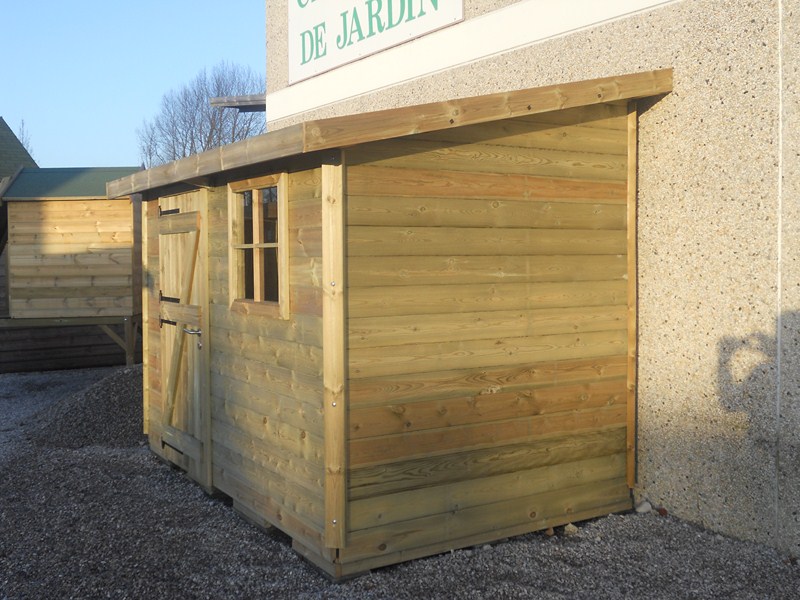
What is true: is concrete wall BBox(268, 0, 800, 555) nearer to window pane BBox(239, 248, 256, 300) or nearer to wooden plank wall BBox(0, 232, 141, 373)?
window pane BBox(239, 248, 256, 300)

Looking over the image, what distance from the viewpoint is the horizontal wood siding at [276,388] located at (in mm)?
4801

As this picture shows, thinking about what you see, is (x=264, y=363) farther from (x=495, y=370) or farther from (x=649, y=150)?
(x=649, y=150)

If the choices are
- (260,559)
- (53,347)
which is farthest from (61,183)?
(260,559)

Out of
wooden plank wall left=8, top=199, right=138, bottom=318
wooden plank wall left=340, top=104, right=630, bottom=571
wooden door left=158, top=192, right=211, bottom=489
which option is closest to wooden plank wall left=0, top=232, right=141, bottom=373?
wooden plank wall left=8, top=199, right=138, bottom=318

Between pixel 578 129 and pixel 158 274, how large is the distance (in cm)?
384

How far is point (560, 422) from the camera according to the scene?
537 cm

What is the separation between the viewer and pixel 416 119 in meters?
4.52

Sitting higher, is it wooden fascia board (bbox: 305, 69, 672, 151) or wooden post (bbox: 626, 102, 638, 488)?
wooden fascia board (bbox: 305, 69, 672, 151)

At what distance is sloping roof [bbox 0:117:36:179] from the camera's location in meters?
18.5

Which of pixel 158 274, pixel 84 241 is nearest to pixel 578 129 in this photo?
pixel 158 274

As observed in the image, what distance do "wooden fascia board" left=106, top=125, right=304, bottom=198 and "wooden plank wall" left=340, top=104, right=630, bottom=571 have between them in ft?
1.32

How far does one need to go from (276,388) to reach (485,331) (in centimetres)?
132

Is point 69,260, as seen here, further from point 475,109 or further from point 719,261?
point 719,261

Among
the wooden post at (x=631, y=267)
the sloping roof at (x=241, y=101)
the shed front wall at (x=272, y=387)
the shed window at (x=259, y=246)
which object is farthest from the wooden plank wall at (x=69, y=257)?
the wooden post at (x=631, y=267)
